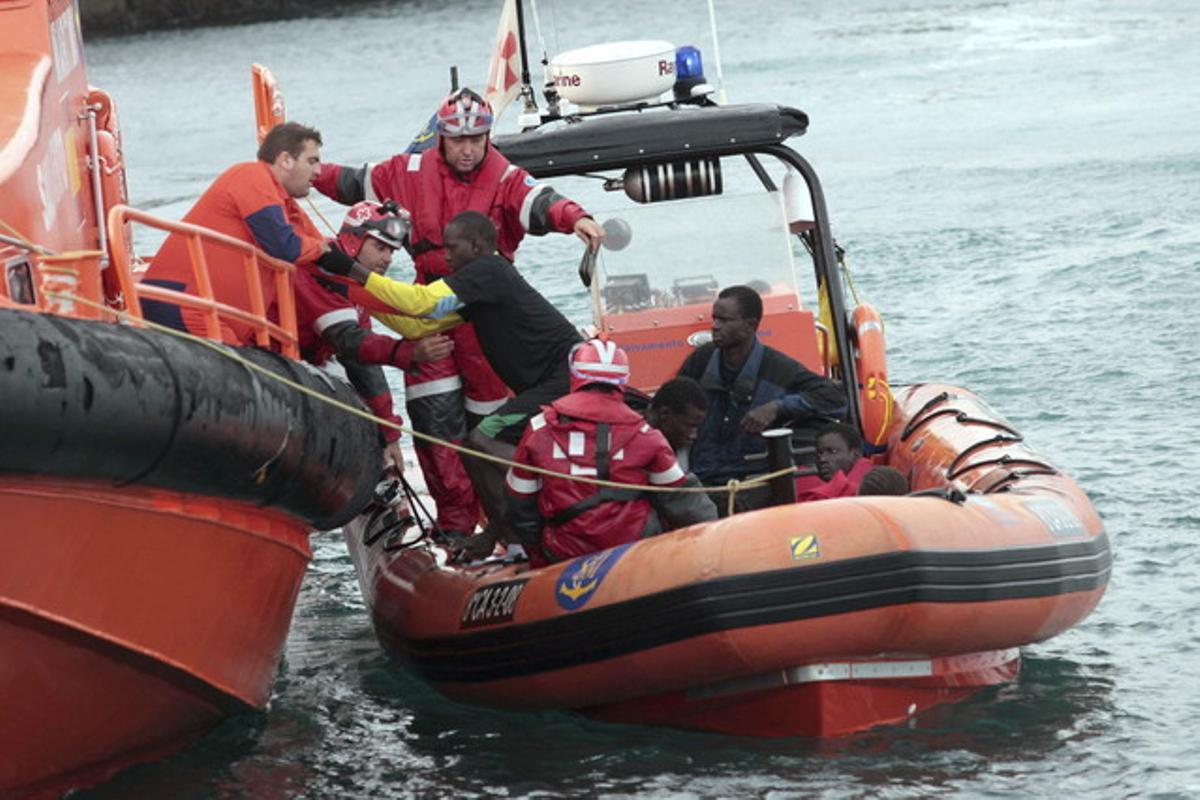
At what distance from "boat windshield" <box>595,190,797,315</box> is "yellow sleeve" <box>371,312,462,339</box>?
3.28ft

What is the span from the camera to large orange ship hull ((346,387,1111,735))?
19.1ft

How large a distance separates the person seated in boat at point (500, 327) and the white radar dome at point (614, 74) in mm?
1357

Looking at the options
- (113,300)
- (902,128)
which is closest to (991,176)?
(902,128)

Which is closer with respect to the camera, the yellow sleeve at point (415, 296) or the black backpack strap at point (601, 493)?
the black backpack strap at point (601, 493)

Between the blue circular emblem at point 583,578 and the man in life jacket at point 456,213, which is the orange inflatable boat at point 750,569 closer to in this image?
the blue circular emblem at point 583,578

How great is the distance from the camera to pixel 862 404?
25.9ft

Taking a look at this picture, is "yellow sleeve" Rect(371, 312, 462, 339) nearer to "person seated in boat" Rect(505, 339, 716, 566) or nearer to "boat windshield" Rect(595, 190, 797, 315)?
"person seated in boat" Rect(505, 339, 716, 566)

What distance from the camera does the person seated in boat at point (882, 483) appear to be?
658 centimetres

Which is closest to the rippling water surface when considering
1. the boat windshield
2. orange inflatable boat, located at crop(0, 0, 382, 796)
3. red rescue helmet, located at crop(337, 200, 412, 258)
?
orange inflatable boat, located at crop(0, 0, 382, 796)

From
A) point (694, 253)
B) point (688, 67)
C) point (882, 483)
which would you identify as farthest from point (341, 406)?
point (688, 67)

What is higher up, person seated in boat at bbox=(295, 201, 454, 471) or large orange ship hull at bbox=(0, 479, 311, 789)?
person seated in boat at bbox=(295, 201, 454, 471)

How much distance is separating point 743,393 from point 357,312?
135 centimetres

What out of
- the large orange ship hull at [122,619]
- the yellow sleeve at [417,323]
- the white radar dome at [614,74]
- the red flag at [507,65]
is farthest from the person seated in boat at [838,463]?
the red flag at [507,65]

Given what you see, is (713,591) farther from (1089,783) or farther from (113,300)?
(113,300)
